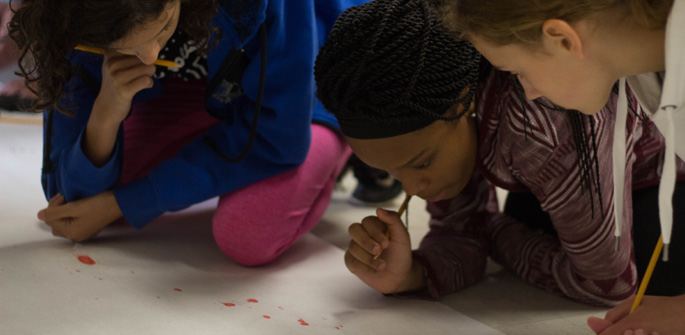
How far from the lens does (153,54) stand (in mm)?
802

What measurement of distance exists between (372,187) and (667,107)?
85 centimetres

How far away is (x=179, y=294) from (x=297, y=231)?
238mm

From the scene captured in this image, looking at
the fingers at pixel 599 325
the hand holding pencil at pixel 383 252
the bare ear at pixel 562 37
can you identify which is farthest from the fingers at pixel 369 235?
the bare ear at pixel 562 37

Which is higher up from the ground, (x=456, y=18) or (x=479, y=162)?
(x=456, y=18)

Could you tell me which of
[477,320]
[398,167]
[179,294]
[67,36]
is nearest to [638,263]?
[477,320]

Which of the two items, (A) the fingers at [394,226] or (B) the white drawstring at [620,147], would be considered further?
(A) the fingers at [394,226]

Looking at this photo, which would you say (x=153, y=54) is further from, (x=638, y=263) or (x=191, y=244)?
(x=638, y=263)

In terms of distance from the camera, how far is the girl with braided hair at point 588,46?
0.54 m

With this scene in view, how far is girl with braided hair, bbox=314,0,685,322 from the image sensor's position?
2.55 ft

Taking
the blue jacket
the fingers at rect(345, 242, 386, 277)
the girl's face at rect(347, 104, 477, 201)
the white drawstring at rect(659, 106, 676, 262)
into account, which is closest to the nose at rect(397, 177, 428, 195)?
the girl's face at rect(347, 104, 477, 201)

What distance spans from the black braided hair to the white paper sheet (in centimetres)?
24

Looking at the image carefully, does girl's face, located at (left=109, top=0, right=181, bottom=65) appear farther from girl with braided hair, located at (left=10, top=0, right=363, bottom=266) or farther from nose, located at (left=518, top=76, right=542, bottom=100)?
nose, located at (left=518, top=76, right=542, bottom=100)

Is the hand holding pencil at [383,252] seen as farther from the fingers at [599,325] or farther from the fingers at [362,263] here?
the fingers at [599,325]

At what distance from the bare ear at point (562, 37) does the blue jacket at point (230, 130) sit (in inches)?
18.3
